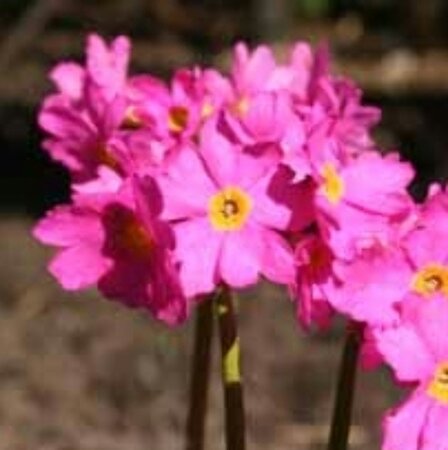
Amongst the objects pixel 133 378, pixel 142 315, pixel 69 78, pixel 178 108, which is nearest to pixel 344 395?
pixel 178 108

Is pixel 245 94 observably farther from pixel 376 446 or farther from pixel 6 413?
pixel 6 413

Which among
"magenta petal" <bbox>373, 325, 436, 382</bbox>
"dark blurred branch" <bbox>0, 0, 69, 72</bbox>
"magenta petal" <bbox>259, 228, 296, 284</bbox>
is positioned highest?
"dark blurred branch" <bbox>0, 0, 69, 72</bbox>

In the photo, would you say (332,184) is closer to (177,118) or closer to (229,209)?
(229,209)

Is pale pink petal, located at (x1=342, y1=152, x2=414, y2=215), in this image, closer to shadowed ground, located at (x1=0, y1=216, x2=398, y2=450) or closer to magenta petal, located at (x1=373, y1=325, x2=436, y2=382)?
magenta petal, located at (x1=373, y1=325, x2=436, y2=382)

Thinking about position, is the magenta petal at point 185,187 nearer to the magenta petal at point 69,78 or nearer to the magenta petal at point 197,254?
the magenta petal at point 197,254

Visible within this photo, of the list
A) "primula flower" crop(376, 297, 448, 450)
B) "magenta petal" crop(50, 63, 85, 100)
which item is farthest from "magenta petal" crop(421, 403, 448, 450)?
"magenta petal" crop(50, 63, 85, 100)

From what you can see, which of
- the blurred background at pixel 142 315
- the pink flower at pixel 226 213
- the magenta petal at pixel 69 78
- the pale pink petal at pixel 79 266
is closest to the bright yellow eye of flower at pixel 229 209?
the pink flower at pixel 226 213
